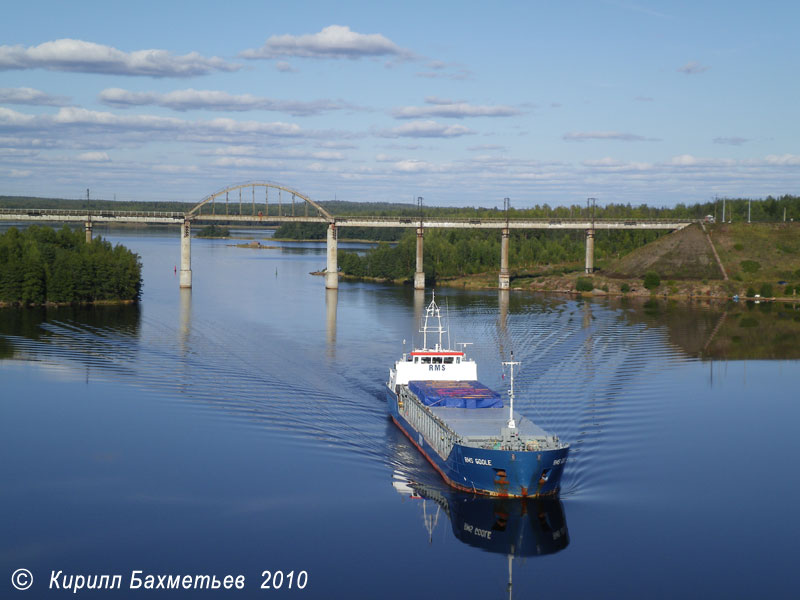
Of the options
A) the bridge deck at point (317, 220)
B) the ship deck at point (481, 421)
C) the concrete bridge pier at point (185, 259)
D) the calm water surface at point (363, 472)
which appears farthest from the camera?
the bridge deck at point (317, 220)

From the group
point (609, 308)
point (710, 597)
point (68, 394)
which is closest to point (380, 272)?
point (609, 308)

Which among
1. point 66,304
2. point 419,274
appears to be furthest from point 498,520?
point 419,274

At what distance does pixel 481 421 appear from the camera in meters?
43.5

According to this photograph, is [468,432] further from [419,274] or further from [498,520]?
[419,274]

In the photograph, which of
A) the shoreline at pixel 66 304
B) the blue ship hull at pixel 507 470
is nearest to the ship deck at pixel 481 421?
the blue ship hull at pixel 507 470

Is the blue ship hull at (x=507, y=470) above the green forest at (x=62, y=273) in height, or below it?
below

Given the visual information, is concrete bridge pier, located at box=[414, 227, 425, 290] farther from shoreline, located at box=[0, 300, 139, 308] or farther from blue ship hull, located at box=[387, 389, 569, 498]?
blue ship hull, located at box=[387, 389, 569, 498]

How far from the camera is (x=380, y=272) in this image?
6747 inches

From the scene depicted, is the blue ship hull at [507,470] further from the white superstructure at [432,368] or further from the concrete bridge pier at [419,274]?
the concrete bridge pier at [419,274]

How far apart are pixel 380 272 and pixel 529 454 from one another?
445 ft

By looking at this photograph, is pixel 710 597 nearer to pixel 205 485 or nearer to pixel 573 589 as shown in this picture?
pixel 573 589

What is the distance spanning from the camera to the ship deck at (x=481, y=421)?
133ft

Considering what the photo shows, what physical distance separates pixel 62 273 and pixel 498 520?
8494 centimetres

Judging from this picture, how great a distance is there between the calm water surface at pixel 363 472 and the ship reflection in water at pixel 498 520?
0.11 m
